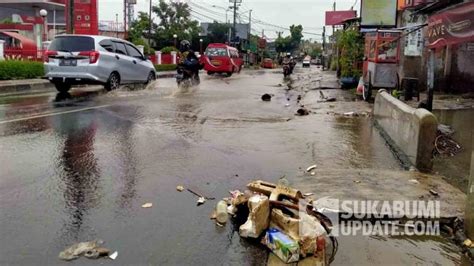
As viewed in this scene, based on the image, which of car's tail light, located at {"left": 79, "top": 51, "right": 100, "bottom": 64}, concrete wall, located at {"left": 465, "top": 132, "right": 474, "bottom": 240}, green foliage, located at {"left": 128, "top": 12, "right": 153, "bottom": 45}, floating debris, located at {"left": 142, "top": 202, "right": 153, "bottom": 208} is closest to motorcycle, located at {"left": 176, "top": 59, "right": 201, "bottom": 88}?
car's tail light, located at {"left": 79, "top": 51, "right": 100, "bottom": 64}

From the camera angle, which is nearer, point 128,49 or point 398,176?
point 398,176

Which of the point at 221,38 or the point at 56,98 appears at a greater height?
the point at 221,38

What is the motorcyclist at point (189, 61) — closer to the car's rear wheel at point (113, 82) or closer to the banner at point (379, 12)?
the car's rear wheel at point (113, 82)

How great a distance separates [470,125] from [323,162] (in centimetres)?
495

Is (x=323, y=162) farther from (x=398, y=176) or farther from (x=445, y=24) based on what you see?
(x=445, y=24)

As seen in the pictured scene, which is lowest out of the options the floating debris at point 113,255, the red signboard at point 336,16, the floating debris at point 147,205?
the floating debris at point 113,255

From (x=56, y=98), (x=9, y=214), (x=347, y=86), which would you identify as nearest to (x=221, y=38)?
(x=347, y=86)

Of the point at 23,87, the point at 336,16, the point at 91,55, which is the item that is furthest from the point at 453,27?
the point at 336,16

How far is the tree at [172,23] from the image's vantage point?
194 feet

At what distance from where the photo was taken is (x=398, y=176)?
5.89 m

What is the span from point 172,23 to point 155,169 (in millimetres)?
56431

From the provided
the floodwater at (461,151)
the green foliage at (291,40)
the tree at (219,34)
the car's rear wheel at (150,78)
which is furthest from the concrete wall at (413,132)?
the green foliage at (291,40)

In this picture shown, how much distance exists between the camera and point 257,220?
4.02 meters

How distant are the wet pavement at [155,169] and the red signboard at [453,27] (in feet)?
7.08
